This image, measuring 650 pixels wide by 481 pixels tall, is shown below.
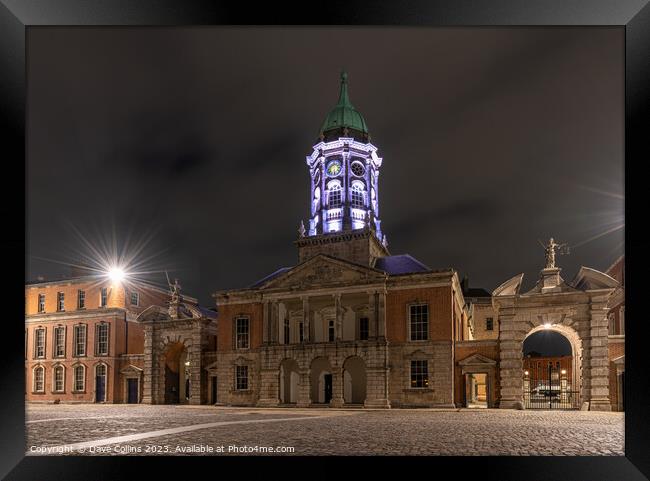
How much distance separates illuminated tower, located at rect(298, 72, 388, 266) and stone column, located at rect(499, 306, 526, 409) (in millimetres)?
12600

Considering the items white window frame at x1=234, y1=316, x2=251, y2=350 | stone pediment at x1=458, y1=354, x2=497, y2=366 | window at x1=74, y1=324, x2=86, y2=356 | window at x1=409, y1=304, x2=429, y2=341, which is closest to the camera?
stone pediment at x1=458, y1=354, x2=497, y2=366

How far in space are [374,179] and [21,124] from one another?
3789 cm

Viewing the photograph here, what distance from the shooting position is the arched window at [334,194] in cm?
4544

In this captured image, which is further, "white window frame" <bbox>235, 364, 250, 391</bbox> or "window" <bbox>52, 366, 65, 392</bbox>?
"window" <bbox>52, 366, 65, 392</bbox>

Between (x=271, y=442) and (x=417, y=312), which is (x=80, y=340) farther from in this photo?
(x=271, y=442)

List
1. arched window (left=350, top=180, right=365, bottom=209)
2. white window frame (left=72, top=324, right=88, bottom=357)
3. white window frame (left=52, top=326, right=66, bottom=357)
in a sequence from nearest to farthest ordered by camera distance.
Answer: white window frame (left=72, top=324, right=88, bottom=357) → white window frame (left=52, top=326, right=66, bottom=357) → arched window (left=350, top=180, right=365, bottom=209)

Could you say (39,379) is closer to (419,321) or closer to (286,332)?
(286,332)

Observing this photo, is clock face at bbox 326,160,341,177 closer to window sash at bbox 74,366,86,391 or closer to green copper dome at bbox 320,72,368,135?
green copper dome at bbox 320,72,368,135

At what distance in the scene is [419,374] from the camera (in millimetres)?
34281

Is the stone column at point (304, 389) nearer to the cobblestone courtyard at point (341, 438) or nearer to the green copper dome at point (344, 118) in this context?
the cobblestone courtyard at point (341, 438)

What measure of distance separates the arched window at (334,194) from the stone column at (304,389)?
13800mm

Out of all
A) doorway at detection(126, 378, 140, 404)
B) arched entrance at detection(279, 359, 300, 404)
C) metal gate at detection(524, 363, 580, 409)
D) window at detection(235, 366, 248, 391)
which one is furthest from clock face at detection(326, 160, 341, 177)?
doorway at detection(126, 378, 140, 404)

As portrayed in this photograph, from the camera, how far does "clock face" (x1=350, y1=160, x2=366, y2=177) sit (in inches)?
1811

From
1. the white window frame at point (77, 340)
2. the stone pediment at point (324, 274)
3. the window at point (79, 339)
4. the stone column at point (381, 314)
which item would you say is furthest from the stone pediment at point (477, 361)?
the window at point (79, 339)
